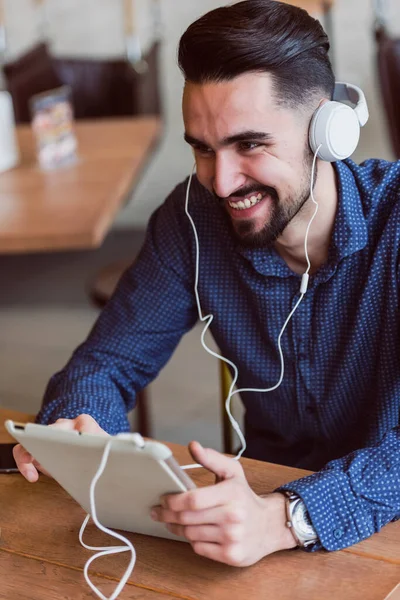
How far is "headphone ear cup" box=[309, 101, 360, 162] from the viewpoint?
50.1 inches

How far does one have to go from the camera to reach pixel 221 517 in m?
0.98

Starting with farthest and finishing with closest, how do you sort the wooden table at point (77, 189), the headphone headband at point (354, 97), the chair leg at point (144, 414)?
the chair leg at point (144, 414) < the wooden table at point (77, 189) < the headphone headband at point (354, 97)

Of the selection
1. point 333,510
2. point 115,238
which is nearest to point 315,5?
point 115,238

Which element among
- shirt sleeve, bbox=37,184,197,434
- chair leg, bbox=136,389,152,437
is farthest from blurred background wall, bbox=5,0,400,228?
shirt sleeve, bbox=37,184,197,434

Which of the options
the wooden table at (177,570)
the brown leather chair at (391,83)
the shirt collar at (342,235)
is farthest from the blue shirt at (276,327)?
the brown leather chair at (391,83)

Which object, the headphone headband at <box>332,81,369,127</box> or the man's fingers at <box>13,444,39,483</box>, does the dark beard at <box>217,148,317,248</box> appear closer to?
the headphone headband at <box>332,81,369,127</box>

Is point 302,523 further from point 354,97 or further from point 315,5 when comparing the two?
point 315,5

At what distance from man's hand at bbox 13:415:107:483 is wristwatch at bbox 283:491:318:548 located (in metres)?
0.30

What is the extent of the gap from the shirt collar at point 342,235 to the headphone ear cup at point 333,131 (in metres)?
0.08

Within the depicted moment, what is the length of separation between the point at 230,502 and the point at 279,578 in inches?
4.0

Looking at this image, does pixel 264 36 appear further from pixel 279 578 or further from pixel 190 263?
pixel 279 578

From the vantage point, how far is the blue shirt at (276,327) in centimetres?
136

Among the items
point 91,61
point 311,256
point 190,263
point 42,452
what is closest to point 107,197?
point 190,263

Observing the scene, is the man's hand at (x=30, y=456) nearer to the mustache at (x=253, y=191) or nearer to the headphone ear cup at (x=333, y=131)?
the mustache at (x=253, y=191)
